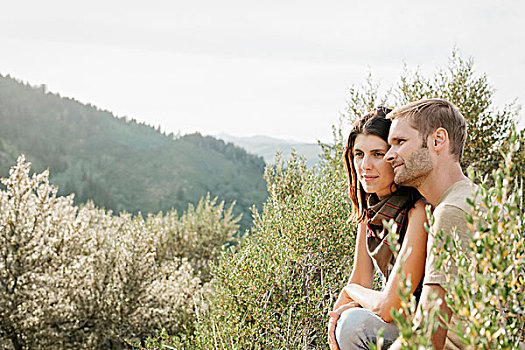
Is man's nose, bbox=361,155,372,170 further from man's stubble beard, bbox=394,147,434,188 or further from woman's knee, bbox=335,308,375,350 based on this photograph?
woman's knee, bbox=335,308,375,350

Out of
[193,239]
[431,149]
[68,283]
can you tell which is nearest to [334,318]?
[431,149]

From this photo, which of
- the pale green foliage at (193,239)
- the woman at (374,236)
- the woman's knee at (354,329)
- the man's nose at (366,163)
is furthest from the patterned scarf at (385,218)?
the pale green foliage at (193,239)

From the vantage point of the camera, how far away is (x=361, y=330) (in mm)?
2754

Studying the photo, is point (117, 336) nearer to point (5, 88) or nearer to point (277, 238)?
point (277, 238)

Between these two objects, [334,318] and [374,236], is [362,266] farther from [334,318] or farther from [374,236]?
[334,318]

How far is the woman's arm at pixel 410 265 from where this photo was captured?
2494 millimetres

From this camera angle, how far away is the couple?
2.26 meters

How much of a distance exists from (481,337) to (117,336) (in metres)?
8.10

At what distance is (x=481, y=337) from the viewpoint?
151 centimetres

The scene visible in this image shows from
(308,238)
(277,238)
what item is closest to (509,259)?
(308,238)

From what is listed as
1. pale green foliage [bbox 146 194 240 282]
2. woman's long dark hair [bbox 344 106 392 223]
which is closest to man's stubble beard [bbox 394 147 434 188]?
woman's long dark hair [bbox 344 106 392 223]

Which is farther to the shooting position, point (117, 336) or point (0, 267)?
point (117, 336)

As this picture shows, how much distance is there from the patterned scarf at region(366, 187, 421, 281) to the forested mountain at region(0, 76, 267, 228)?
45.2 meters

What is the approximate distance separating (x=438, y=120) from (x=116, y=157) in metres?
60.2
